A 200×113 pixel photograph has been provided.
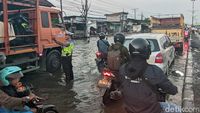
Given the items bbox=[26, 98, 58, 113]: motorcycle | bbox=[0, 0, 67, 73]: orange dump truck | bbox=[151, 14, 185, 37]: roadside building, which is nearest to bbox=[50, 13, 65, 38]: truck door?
bbox=[0, 0, 67, 73]: orange dump truck

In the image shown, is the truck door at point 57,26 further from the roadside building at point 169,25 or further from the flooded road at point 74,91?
the roadside building at point 169,25

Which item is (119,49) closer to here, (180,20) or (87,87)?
(87,87)

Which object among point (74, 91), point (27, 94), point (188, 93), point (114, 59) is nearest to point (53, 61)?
point (74, 91)

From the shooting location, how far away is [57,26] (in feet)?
43.6

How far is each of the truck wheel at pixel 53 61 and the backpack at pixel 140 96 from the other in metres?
9.61

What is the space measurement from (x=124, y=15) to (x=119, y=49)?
271 ft

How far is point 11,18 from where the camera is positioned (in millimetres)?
11305

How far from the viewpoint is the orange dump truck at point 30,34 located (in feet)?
32.9

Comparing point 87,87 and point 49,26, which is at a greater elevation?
point 49,26

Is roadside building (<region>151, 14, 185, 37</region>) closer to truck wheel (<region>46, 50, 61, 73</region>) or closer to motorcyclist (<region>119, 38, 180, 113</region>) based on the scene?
truck wheel (<region>46, 50, 61, 73</region>)

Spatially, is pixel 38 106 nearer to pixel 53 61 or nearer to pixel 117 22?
pixel 53 61

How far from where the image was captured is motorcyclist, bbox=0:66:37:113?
163 inches

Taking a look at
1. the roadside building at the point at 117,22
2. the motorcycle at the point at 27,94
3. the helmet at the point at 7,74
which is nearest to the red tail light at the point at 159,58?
the motorcycle at the point at 27,94

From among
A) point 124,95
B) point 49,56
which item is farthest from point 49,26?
point 124,95
